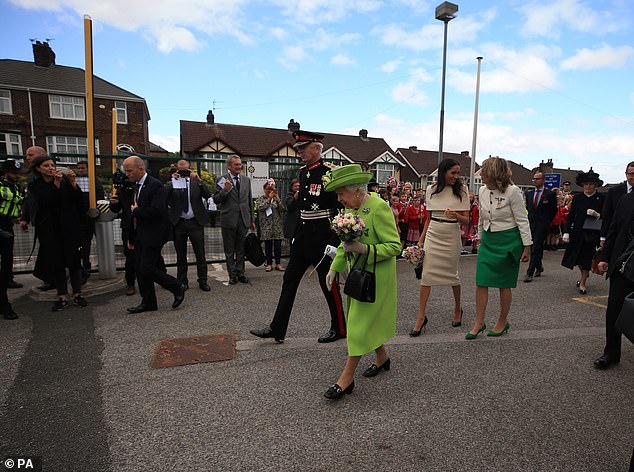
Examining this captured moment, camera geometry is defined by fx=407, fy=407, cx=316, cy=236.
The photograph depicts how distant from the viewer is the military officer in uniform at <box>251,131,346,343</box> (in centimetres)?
427

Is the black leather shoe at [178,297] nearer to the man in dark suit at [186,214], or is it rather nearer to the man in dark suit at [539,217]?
the man in dark suit at [186,214]

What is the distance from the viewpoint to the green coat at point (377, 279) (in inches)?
125

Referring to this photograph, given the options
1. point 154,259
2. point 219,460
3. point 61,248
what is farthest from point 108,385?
point 61,248

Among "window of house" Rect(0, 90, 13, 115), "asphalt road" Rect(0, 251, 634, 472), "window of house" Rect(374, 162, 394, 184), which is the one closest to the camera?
"asphalt road" Rect(0, 251, 634, 472)

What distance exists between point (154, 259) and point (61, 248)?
50.5 inches

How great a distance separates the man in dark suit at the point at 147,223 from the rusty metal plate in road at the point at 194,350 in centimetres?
128

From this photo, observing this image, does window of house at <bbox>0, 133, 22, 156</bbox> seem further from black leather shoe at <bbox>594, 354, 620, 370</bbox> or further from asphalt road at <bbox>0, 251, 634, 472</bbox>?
→ black leather shoe at <bbox>594, 354, 620, 370</bbox>

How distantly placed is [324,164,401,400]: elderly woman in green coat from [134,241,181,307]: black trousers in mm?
3107

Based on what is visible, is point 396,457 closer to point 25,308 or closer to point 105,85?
point 25,308

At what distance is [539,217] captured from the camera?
8.11 meters

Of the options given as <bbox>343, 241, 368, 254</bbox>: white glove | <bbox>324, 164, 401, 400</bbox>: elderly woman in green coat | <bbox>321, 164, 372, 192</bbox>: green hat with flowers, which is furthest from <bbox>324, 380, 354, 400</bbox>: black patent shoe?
<bbox>321, 164, 372, 192</bbox>: green hat with flowers

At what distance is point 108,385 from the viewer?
A: 11.4 ft

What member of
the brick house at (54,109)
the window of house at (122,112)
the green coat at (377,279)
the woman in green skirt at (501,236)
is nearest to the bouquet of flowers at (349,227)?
the green coat at (377,279)

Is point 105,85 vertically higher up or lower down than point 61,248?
higher up
